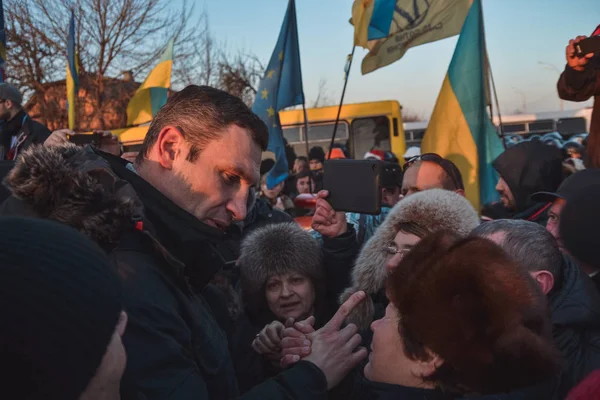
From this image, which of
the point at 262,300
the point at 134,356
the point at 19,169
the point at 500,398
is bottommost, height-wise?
the point at 262,300

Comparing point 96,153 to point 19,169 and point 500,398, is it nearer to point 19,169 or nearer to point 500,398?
point 19,169

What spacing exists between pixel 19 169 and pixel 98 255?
Answer: 2.37 feet

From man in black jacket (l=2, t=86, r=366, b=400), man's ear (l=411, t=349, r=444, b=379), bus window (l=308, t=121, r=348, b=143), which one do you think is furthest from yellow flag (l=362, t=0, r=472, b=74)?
bus window (l=308, t=121, r=348, b=143)

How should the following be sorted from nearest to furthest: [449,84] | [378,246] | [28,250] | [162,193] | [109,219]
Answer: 1. [28,250]
2. [109,219]
3. [162,193]
4. [378,246]
5. [449,84]

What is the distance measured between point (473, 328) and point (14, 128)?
4599mm

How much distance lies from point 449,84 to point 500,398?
4.06 m

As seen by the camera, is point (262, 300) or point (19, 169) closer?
point (19, 169)

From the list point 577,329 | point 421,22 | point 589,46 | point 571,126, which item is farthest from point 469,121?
point 571,126

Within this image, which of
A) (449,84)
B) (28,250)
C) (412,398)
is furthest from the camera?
(449,84)

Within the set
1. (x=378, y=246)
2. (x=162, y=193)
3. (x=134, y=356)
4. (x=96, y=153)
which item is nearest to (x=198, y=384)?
(x=134, y=356)

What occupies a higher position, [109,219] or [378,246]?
[109,219]

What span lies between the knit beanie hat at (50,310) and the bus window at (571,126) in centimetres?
2281

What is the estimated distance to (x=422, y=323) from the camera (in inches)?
59.9

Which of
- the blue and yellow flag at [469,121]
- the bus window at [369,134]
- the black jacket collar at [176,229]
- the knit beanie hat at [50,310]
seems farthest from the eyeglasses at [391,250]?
the bus window at [369,134]
